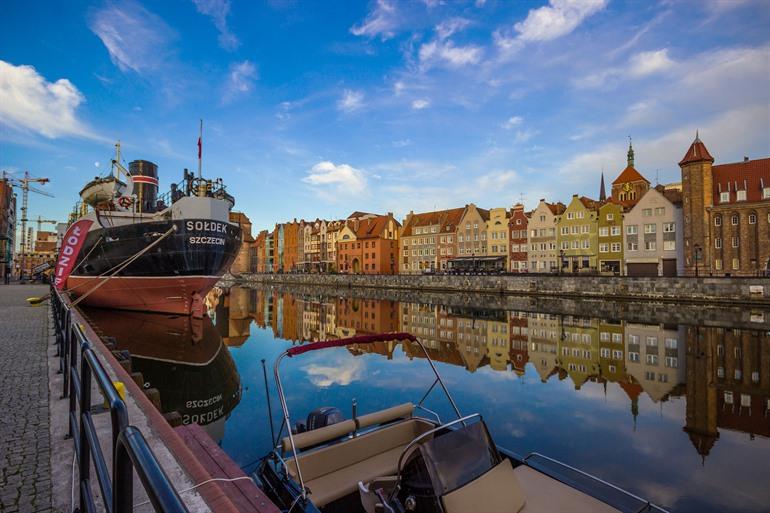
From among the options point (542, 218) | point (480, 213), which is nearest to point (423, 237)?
point (480, 213)

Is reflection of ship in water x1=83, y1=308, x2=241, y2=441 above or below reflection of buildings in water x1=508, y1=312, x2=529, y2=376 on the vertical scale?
above

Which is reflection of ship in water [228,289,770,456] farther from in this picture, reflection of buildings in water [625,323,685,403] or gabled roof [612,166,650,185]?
gabled roof [612,166,650,185]

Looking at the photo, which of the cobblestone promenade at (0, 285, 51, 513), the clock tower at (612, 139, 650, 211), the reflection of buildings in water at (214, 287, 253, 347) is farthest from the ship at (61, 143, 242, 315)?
the clock tower at (612, 139, 650, 211)

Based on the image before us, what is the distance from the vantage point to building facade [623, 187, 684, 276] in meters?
53.4

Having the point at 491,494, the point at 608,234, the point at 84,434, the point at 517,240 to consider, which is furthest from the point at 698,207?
the point at 84,434

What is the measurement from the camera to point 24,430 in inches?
217

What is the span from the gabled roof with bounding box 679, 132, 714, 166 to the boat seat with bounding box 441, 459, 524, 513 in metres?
61.2

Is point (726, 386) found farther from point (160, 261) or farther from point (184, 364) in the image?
point (160, 261)

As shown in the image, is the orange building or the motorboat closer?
the motorboat

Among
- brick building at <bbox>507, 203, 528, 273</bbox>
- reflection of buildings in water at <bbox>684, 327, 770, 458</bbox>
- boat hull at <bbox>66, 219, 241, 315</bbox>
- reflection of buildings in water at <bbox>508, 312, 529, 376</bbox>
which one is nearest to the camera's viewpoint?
reflection of buildings in water at <bbox>684, 327, 770, 458</bbox>

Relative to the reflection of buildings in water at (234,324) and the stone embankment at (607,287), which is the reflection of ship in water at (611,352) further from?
the stone embankment at (607,287)

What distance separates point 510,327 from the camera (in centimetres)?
2670

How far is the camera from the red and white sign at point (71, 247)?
25781mm

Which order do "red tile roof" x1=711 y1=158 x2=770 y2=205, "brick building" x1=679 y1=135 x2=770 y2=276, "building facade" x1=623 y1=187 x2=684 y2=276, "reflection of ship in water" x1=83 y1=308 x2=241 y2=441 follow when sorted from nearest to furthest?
"reflection of ship in water" x1=83 y1=308 x2=241 y2=441
"brick building" x1=679 y1=135 x2=770 y2=276
"red tile roof" x1=711 y1=158 x2=770 y2=205
"building facade" x1=623 y1=187 x2=684 y2=276
